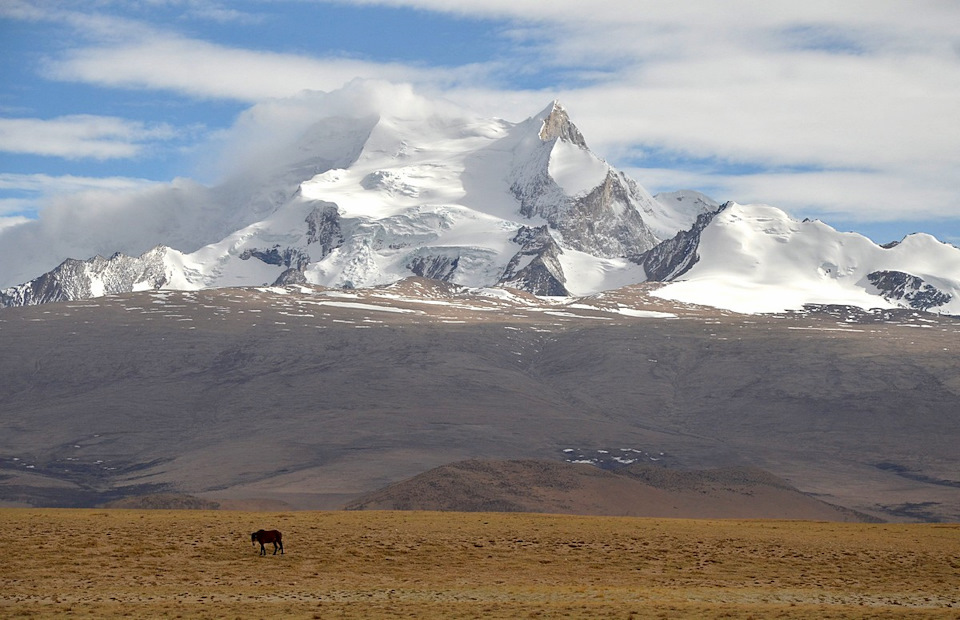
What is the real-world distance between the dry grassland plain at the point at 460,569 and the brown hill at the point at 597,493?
85482 millimetres

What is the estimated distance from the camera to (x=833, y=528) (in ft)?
233

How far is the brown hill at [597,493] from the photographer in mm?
153250

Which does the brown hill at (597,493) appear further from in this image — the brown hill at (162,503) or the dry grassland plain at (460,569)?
the dry grassland plain at (460,569)

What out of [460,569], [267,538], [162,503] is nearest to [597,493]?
[162,503]

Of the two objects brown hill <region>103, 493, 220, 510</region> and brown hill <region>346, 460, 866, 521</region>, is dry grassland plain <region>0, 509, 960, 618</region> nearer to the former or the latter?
brown hill <region>346, 460, 866, 521</region>

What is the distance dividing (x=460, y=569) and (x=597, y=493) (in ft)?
365

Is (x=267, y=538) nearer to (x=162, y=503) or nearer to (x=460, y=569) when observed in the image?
(x=460, y=569)

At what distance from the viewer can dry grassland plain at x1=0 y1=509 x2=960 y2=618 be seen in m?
44.8

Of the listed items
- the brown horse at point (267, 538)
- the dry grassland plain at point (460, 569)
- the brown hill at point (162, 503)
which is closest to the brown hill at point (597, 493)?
the brown hill at point (162, 503)

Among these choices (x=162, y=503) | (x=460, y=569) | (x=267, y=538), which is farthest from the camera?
(x=162, y=503)

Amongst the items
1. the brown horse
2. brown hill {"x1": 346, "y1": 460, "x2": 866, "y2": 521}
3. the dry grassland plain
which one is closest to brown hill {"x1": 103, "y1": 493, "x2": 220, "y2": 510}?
brown hill {"x1": 346, "y1": 460, "x2": 866, "y2": 521}

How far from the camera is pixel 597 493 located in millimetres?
162750

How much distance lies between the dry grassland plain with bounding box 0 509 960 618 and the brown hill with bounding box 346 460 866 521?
8548 cm

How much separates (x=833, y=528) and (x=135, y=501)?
103309 mm
